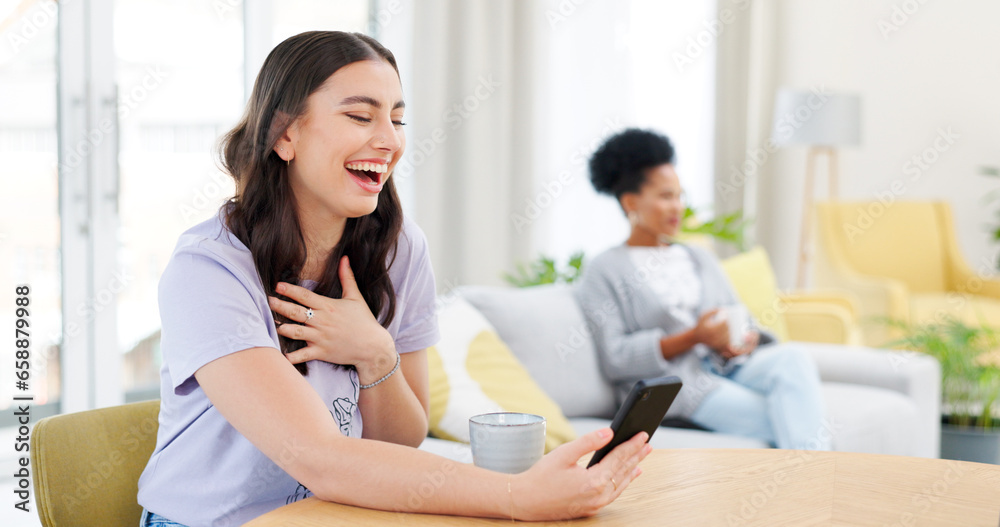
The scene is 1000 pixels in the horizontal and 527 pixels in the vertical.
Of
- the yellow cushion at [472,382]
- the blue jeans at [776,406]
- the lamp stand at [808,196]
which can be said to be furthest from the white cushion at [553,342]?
the lamp stand at [808,196]

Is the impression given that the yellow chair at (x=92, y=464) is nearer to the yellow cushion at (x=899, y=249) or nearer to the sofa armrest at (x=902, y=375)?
the sofa armrest at (x=902, y=375)

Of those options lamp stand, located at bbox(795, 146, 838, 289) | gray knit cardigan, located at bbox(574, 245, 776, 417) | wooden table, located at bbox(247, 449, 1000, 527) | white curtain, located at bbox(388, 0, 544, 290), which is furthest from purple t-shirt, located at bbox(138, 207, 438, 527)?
lamp stand, located at bbox(795, 146, 838, 289)

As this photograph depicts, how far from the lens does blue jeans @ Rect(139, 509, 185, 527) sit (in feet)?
3.25

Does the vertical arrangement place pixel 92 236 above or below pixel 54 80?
below

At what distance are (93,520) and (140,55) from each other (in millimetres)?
2179

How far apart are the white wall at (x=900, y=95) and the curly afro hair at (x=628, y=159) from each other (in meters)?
3.32

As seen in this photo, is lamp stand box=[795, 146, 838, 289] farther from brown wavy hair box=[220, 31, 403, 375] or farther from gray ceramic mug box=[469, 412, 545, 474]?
gray ceramic mug box=[469, 412, 545, 474]

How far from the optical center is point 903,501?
88 cm

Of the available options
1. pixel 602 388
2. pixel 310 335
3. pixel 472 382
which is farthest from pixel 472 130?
pixel 310 335

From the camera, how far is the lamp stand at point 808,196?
479 centimetres

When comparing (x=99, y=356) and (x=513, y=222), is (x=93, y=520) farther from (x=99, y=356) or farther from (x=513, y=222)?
(x=513, y=222)

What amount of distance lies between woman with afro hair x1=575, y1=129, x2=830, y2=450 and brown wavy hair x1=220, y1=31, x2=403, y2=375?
1130 millimetres

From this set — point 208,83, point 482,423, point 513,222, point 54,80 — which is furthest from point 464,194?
point 482,423

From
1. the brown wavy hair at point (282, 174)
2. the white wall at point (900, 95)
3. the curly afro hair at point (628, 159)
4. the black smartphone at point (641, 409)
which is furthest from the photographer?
the white wall at point (900, 95)
